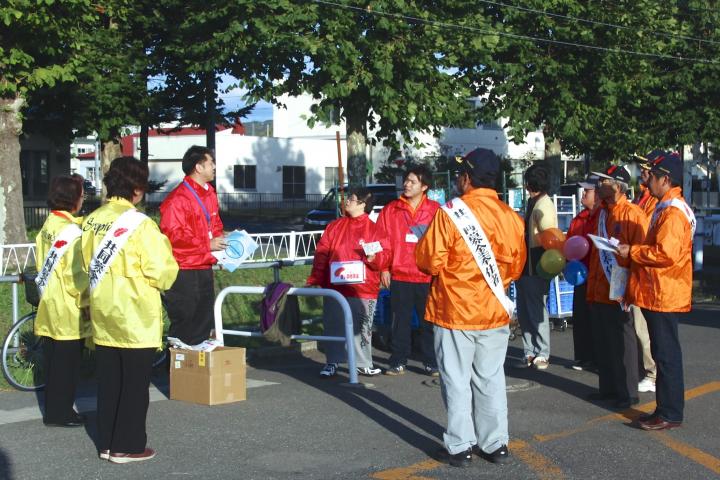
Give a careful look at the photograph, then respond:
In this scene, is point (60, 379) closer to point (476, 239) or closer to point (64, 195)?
point (64, 195)

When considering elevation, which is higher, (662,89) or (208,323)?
(662,89)

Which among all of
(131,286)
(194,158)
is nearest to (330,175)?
(194,158)

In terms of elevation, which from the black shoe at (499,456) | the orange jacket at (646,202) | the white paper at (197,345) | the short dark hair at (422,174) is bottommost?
the black shoe at (499,456)

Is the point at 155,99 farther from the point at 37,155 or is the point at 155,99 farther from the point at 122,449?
the point at 122,449

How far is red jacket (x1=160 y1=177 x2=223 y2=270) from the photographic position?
7.96 m

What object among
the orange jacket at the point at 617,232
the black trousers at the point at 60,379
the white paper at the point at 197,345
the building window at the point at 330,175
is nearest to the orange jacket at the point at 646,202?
the orange jacket at the point at 617,232

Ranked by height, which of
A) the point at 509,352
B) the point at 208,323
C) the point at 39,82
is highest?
the point at 39,82

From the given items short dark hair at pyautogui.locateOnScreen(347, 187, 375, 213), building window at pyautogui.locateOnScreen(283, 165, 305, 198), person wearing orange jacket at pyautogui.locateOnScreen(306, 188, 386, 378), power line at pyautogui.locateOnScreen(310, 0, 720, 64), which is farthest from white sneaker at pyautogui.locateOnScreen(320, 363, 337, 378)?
building window at pyautogui.locateOnScreen(283, 165, 305, 198)

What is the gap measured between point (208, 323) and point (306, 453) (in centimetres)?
238

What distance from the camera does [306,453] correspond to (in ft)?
20.6

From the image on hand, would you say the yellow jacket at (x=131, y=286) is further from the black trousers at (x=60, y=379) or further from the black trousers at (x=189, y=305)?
the black trousers at (x=189, y=305)

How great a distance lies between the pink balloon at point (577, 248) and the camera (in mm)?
8398

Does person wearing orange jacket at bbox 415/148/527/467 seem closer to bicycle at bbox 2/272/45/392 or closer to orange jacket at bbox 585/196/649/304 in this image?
orange jacket at bbox 585/196/649/304

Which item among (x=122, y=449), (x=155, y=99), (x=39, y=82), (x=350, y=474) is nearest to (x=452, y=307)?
(x=350, y=474)
